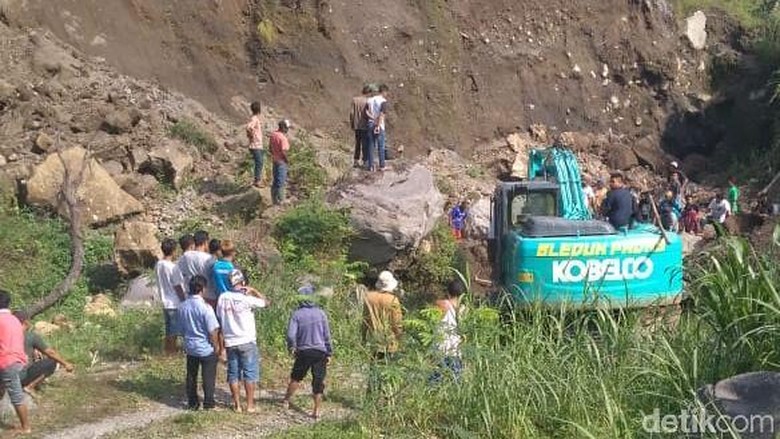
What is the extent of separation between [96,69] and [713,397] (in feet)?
48.3

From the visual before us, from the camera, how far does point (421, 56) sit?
23.8 m

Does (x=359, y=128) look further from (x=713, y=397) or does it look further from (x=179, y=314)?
(x=713, y=397)

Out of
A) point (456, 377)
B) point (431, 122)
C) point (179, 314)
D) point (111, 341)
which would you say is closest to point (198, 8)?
point (431, 122)

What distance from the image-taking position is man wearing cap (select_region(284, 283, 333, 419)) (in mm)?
9008

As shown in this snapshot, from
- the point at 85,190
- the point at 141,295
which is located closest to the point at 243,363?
the point at 141,295

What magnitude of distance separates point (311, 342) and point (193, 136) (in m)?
9.84

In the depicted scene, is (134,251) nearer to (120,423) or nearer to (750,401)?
(120,423)

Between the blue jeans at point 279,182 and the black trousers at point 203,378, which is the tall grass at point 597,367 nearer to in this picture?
the black trousers at point 203,378

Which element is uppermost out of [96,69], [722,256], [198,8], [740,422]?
[198,8]

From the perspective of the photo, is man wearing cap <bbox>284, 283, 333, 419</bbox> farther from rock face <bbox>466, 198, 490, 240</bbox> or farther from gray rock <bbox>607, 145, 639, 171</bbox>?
gray rock <bbox>607, 145, 639, 171</bbox>

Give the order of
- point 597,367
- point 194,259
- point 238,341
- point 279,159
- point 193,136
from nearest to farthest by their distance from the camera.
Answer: point 597,367 < point 238,341 < point 194,259 < point 279,159 < point 193,136

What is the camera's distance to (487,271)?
16031 mm

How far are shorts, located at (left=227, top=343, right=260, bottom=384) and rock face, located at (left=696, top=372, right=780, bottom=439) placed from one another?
13.4 feet

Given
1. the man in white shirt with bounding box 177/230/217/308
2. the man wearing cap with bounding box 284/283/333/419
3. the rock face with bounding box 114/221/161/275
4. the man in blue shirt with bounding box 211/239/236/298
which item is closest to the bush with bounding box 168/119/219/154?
the rock face with bounding box 114/221/161/275
